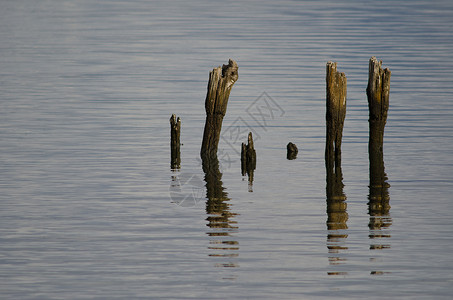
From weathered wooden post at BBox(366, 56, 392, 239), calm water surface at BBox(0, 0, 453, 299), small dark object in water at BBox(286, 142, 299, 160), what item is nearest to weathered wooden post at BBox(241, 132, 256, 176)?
calm water surface at BBox(0, 0, 453, 299)

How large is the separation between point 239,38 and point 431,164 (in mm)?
51079

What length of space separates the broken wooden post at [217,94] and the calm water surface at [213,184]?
1.20m

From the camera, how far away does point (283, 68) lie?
179ft

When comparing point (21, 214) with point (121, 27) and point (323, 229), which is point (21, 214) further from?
point (121, 27)

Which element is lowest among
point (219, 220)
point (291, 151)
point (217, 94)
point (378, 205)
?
point (219, 220)

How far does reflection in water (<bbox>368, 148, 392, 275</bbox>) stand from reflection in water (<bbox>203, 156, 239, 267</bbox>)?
2575mm

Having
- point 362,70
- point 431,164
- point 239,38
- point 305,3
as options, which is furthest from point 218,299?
point 305,3

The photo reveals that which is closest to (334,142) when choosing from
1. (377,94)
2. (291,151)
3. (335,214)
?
(377,94)

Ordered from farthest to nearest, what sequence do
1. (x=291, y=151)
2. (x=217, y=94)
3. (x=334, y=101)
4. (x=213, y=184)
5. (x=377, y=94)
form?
(x=291, y=151) → (x=217, y=94) → (x=377, y=94) → (x=213, y=184) → (x=334, y=101)

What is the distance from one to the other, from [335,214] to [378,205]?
1.45 metres

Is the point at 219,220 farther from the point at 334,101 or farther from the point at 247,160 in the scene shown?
the point at 247,160

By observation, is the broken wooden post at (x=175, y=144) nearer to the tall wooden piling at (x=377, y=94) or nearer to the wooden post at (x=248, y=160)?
the wooden post at (x=248, y=160)

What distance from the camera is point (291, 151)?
28484 millimetres

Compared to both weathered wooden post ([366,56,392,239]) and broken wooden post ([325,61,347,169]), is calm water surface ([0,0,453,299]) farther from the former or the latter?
broken wooden post ([325,61,347,169])
